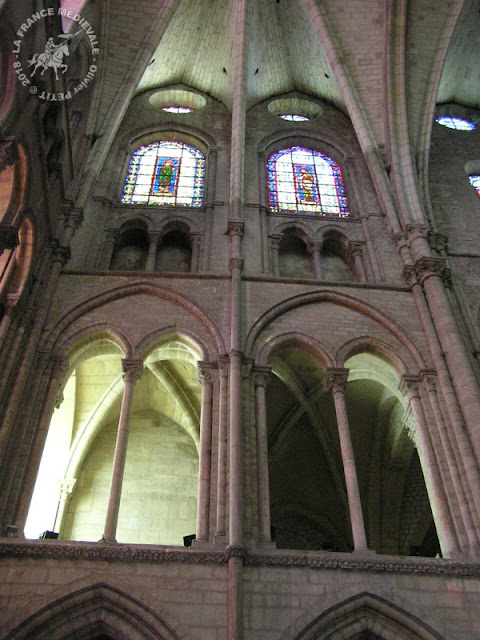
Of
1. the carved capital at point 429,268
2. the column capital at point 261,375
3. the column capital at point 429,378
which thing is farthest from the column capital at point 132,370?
the carved capital at point 429,268

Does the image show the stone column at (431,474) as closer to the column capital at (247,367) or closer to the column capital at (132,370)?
the column capital at (247,367)

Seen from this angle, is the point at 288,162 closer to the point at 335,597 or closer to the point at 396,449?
the point at 396,449

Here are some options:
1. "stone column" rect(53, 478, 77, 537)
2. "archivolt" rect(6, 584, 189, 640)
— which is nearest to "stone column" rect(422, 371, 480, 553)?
"archivolt" rect(6, 584, 189, 640)

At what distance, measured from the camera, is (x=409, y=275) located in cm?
1208

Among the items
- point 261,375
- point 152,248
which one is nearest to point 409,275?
point 261,375

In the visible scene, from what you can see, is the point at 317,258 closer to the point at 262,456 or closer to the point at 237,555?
the point at 262,456

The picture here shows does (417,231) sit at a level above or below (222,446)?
above

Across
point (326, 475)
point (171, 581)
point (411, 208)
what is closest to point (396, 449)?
point (326, 475)

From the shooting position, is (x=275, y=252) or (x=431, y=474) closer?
(x=431, y=474)

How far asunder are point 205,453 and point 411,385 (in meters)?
3.51

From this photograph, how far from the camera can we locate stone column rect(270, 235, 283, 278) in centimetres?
1289

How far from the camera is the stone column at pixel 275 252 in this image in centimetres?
1289

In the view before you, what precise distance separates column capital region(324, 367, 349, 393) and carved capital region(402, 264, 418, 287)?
8.34 ft

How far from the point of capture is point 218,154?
15.6 meters
